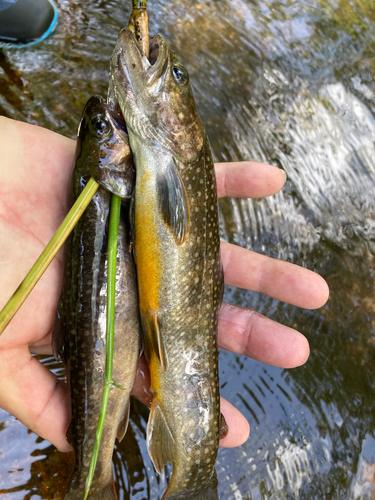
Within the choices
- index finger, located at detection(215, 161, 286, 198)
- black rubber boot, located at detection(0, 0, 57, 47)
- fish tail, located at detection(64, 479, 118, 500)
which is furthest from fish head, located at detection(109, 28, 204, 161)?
black rubber boot, located at detection(0, 0, 57, 47)

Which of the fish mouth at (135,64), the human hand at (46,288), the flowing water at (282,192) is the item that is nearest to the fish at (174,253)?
the fish mouth at (135,64)

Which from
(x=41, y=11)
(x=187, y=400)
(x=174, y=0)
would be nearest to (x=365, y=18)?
(x=174, y=0)

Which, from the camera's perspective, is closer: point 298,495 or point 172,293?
point 172,293

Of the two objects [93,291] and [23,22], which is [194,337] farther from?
[23,22]

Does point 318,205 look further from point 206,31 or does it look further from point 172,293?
point 172,293

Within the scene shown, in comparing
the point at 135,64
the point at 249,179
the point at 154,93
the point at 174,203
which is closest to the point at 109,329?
the point at 174,203
